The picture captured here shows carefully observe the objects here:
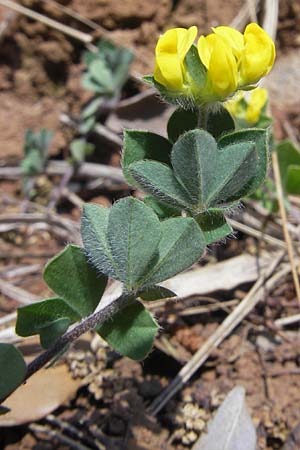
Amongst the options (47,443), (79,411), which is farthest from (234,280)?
(47,443)

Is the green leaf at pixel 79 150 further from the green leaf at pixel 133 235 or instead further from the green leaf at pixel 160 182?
the green leaf at pixel 133 235

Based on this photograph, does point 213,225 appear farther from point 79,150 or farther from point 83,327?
point 79,150

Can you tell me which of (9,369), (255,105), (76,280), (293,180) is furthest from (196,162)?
(293,180)

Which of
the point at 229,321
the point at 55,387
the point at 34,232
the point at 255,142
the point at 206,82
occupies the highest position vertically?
the point at 206,82

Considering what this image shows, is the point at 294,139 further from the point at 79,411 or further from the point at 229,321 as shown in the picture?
the point at 79,411

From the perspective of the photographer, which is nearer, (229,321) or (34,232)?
(229,321)

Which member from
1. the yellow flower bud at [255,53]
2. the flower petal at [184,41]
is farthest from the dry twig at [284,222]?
the flower petal at [184,41]
